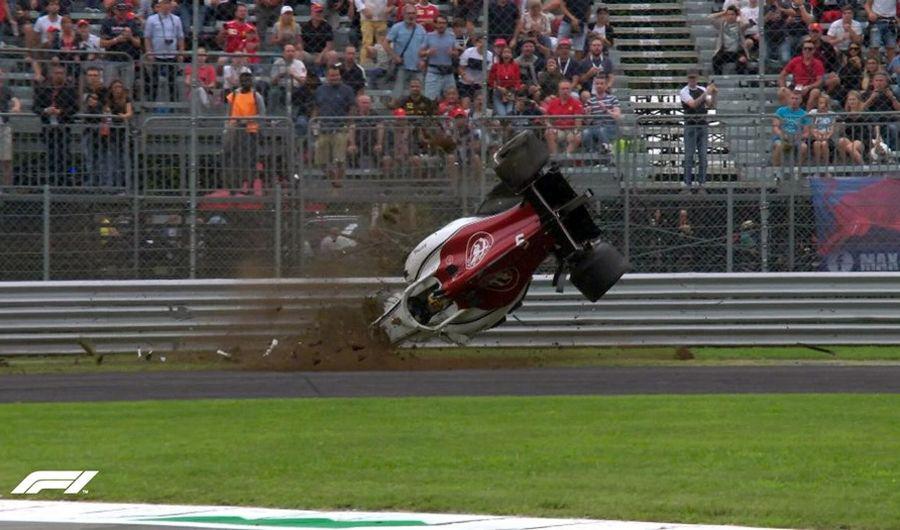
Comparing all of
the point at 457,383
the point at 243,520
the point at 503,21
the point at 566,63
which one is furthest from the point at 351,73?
the point at 243,520

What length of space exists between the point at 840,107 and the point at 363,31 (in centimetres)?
533

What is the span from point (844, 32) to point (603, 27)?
2777 mm

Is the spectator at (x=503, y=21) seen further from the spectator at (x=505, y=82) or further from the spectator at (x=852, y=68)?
the spectator at (x=852, y=68)

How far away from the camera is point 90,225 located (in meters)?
16.3

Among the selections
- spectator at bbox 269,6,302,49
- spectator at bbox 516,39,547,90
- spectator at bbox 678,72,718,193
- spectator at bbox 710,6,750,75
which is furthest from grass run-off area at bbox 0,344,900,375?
spectator at bbox 269,6,302,49

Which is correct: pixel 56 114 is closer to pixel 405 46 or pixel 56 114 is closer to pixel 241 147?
pixel 241 147

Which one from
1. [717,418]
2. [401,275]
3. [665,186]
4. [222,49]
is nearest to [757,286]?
[665,186]

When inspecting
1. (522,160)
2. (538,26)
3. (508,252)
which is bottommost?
(508,252)

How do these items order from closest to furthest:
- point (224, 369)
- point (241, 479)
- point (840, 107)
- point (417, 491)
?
point (417, 491), point (241, 479), point (224, 369), point (840, 107)

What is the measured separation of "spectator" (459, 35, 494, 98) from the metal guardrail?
2254mm

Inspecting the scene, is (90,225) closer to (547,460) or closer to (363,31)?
(363,31)

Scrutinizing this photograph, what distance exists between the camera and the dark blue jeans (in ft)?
53.6

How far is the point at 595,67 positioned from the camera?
58.7 ft

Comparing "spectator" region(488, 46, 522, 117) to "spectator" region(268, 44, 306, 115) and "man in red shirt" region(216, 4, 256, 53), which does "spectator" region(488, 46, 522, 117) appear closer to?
"spectator" region(268, 44, 306, 115)
